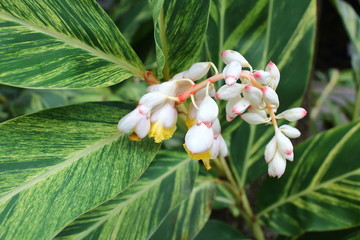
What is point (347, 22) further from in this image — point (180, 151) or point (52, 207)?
point (52, 207)

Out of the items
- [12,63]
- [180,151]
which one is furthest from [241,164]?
[12,63]

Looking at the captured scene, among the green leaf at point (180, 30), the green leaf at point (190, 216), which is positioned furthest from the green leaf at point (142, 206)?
the green leaf at point (180, 30)

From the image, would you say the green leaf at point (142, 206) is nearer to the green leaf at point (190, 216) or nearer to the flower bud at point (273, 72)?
the green leaf at point (190, 216)

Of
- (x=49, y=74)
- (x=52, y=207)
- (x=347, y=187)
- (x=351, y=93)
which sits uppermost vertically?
(x=49, y=74)

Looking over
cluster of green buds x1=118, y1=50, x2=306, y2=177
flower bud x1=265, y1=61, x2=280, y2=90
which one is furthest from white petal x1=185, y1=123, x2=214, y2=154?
flower bud x1=265, y1=61, x2=280, y2=90

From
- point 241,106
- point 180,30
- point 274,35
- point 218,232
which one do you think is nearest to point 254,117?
point 241,106

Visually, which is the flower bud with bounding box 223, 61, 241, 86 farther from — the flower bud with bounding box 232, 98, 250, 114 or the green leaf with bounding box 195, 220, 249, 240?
the green leaf with bounding box 195, 220, 249, 240
